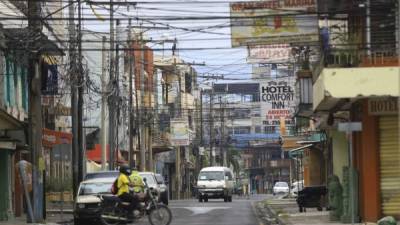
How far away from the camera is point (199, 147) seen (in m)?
93.0

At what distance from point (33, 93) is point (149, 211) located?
19.6 ft

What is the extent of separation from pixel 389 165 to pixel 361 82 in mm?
3151

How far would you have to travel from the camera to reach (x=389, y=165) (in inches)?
891

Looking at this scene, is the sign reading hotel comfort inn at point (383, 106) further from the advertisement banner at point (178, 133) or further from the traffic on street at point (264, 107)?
the advertisement banner at point (178, 133)

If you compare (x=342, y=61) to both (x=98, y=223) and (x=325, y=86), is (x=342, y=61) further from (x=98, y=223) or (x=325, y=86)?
(x=98, y=223)

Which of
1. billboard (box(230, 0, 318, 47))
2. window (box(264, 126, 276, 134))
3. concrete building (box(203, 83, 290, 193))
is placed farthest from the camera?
concrete building (box(203, 83, 290, 193))

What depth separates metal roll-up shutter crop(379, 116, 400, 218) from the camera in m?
22.5

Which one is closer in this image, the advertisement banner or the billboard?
the billboard

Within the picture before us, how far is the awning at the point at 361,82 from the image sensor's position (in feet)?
67.5

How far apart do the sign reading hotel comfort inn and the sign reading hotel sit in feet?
52.1

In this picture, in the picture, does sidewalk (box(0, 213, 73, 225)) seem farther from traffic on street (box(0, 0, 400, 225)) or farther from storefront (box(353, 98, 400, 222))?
storefront (box(353, 98, 400, 222))

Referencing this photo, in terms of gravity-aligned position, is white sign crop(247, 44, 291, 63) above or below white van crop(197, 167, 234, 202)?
above

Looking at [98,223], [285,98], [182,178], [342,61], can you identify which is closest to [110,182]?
[98,223]

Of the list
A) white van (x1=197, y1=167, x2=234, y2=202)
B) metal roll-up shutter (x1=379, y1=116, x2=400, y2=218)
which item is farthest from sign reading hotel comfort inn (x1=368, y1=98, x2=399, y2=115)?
white van (x1=197, y1=167, x2=234, y2=202)
